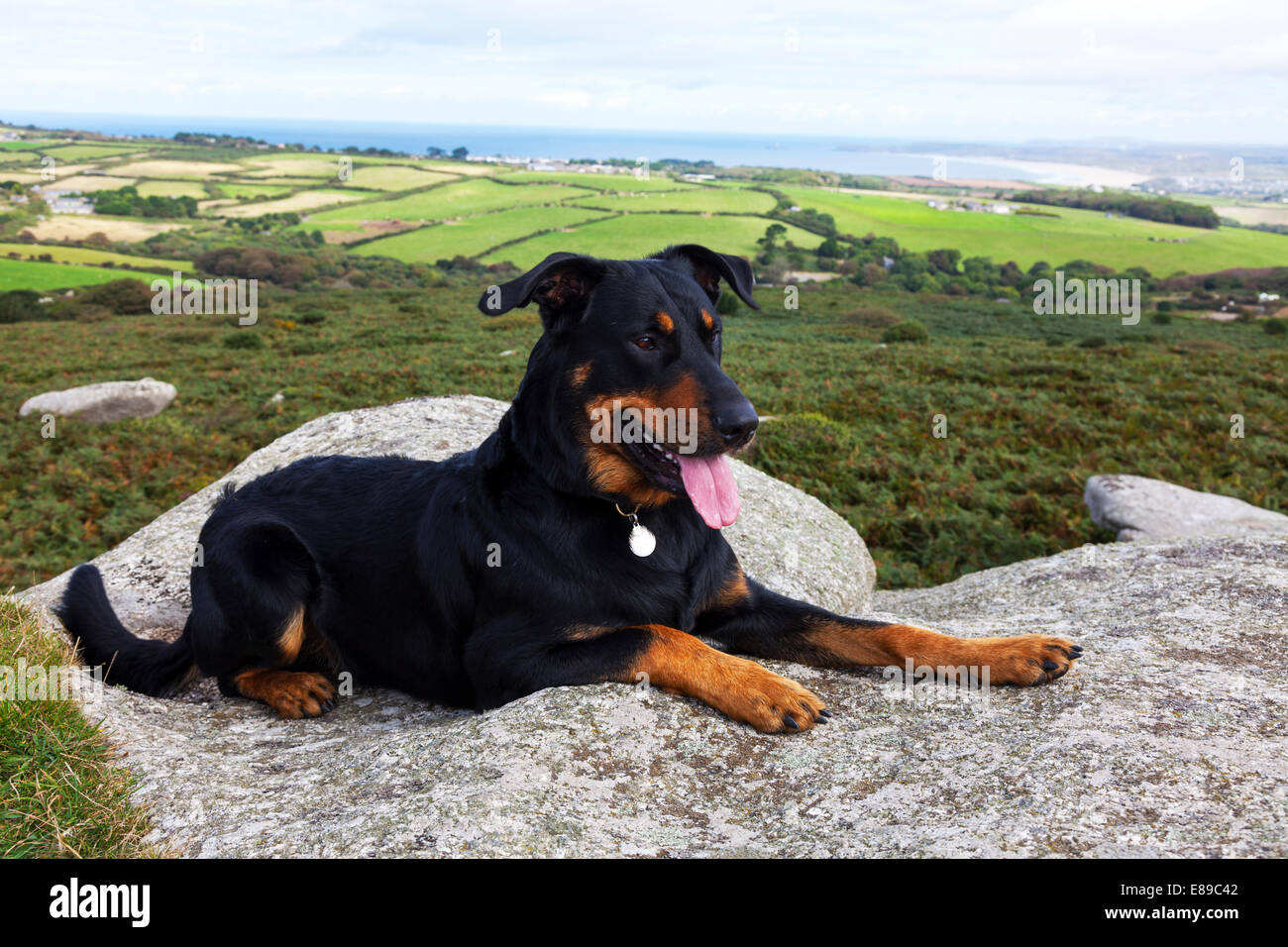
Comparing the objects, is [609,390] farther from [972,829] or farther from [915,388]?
[915,388]

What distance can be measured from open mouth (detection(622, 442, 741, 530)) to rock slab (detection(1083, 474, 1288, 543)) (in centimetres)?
933

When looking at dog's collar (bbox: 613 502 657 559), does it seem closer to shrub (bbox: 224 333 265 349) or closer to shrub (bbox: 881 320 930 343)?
shrub (bbox: 224 333 265 349)

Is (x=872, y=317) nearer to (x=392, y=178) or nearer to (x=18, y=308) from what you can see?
(x=18, y=308)

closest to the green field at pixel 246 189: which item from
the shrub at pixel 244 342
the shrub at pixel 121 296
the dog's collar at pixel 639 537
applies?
the shrub at pixel 121 296

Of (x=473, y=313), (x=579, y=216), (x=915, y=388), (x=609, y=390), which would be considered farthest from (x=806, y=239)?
(x=609, y=390)

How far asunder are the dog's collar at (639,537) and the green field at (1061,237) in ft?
298

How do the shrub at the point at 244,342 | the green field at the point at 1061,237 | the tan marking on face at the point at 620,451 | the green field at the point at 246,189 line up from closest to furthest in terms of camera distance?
the tan marking on face at the point at 620,451, the shrub at the point at 244,342, the green field at the point at 1061,237, the green field at the point at 246,189

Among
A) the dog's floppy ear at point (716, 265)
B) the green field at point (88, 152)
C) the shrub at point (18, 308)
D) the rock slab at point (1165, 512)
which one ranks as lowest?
the rock slab at point (1165, 512)

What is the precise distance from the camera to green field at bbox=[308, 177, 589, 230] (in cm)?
10050

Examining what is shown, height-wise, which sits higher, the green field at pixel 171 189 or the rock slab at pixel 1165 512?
the green field at pixel 171 189

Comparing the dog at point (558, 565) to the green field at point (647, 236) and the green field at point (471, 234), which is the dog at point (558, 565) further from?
the green field at point (471, 234)

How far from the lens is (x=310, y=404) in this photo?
68.1 feet

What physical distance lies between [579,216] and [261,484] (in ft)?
291

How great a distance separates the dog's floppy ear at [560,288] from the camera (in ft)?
13.2
